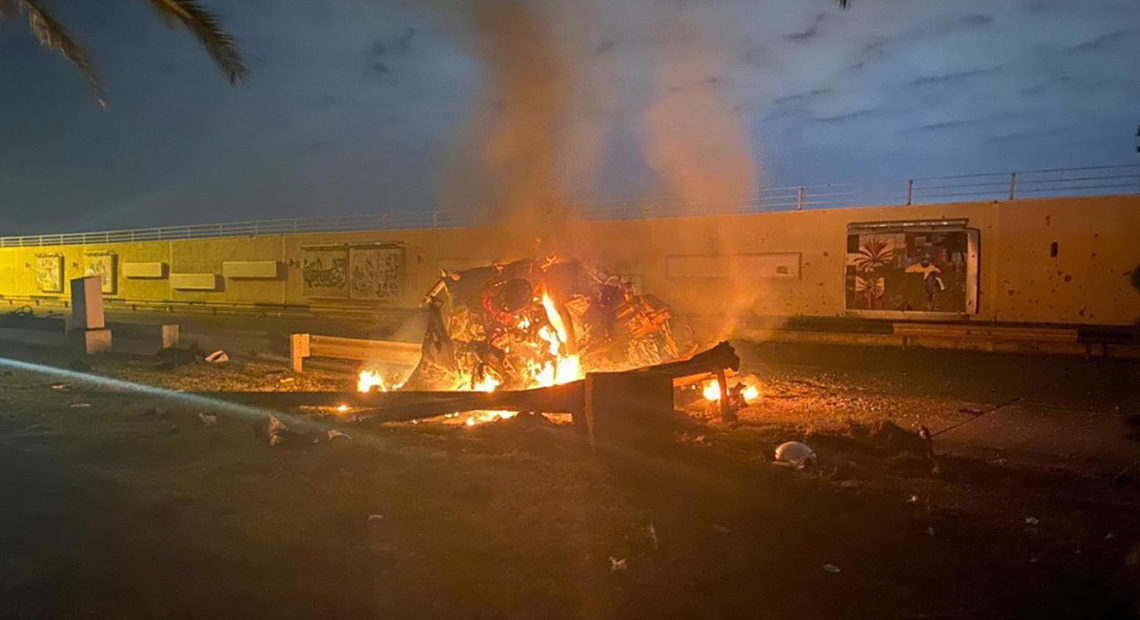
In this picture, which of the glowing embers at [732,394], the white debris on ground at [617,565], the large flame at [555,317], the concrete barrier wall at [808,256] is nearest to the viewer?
the white debris on ground at [617,565]

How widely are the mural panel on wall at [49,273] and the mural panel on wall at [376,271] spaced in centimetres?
2148

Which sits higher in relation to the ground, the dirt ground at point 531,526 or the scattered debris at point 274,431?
the scattered debris at point 274,431

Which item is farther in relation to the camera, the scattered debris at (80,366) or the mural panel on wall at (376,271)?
the mural panel on wall at (376,271)

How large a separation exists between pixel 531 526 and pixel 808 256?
51.1 feet

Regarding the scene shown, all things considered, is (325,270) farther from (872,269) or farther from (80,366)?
(872,269)

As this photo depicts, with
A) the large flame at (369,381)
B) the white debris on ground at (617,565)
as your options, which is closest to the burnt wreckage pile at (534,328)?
the large flame at (369,381)

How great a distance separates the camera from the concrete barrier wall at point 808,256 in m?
16.2

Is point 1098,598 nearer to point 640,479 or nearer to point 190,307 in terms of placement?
point 640,479

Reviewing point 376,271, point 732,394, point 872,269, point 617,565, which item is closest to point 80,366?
point 732,394

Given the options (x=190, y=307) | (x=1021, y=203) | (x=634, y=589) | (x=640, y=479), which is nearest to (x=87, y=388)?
(x=640, y=479)

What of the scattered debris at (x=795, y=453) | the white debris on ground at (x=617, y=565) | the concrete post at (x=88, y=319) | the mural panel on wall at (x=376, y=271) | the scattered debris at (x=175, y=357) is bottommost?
the white debris on ground at (x=617, y=565)

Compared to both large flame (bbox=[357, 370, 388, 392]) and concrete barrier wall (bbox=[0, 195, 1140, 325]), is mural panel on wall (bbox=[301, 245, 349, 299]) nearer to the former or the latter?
concrete barrier wall (bbox=[0, 195, 1140, 325])

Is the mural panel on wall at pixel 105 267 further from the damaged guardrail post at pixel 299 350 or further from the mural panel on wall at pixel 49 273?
the damaged guardrail post at pixel 299 350

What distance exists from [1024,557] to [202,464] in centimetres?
650
